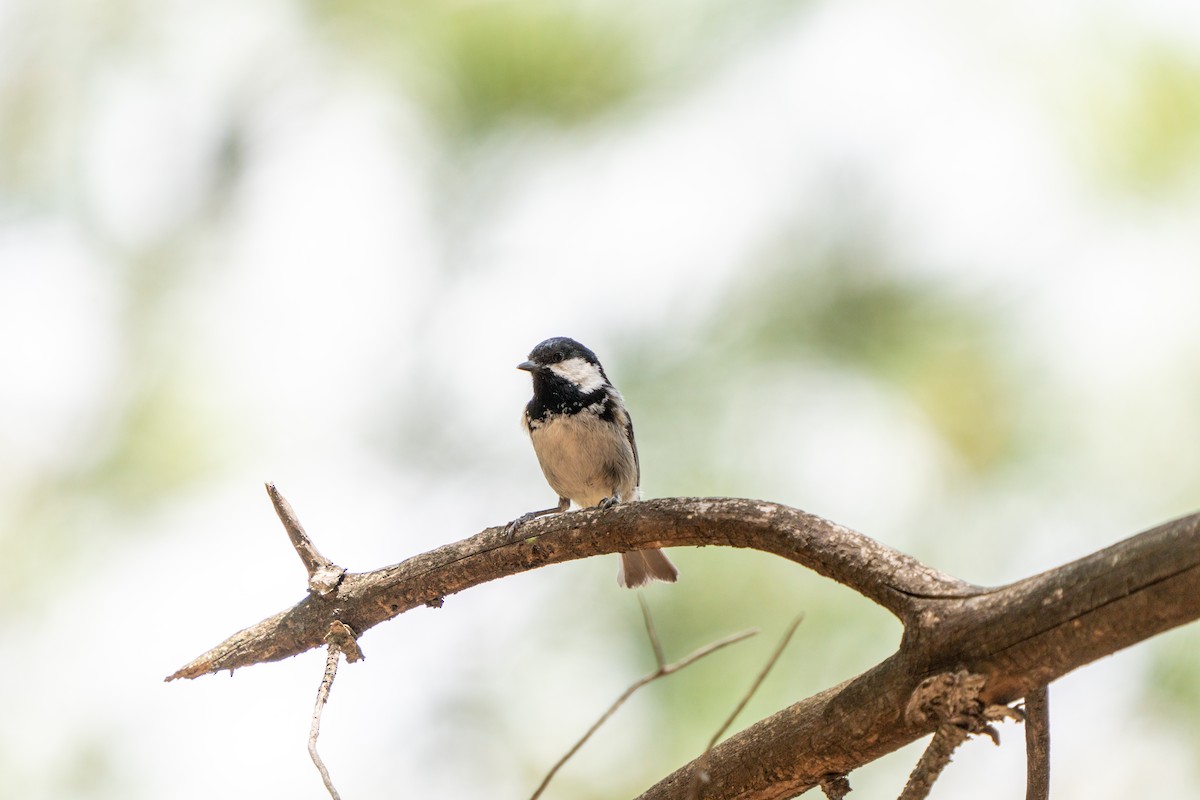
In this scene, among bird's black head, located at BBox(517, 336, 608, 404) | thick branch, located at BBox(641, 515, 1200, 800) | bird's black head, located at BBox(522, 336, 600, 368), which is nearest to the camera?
thick branch, located at BBox(641, 515, 1200, 800)

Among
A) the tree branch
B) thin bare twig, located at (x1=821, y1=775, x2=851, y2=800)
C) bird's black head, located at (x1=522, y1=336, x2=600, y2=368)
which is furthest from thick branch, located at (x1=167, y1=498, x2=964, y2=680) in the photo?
A: bird's black head, located at (x1=522, y1=336, x2=600, y2=368)

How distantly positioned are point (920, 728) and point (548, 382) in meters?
2.30

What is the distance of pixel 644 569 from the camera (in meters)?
3.63

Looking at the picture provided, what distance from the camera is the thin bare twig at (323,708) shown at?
169 cm

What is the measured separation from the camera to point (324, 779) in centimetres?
169

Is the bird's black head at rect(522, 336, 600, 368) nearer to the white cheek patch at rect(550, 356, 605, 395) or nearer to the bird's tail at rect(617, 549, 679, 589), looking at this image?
the white cheek patch at rect(550, 356, 605, 395)

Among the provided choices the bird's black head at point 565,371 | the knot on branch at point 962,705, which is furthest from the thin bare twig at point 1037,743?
the bird's black head at point 565,371

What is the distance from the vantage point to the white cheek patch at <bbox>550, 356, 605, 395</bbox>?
12.2 feet

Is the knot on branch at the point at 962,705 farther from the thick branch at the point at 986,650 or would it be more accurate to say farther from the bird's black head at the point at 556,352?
the bird's black head at the point at 556,352

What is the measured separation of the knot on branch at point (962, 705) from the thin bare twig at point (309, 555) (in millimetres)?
1427

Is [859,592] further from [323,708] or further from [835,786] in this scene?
[323,708]

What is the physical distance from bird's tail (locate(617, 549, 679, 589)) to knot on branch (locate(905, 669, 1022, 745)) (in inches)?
79.0

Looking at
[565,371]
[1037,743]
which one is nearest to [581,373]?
[565,371]

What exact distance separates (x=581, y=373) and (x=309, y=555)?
1.49 meters
